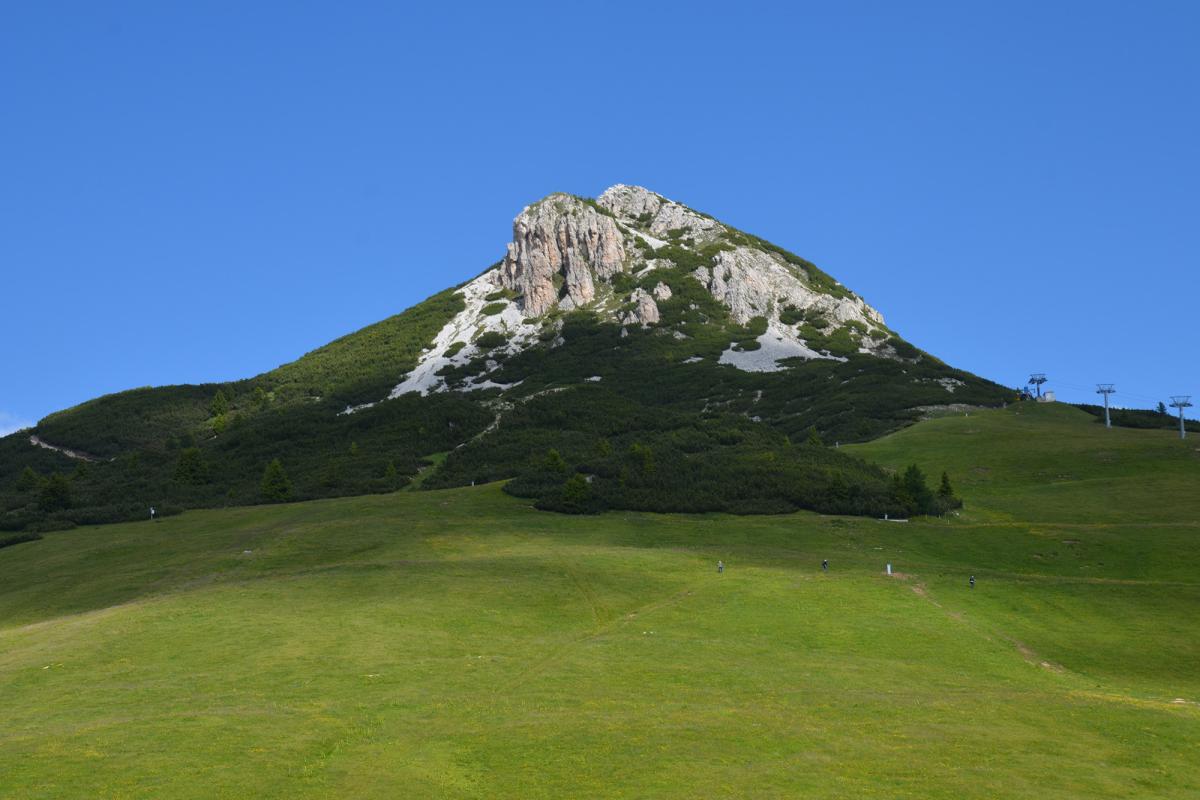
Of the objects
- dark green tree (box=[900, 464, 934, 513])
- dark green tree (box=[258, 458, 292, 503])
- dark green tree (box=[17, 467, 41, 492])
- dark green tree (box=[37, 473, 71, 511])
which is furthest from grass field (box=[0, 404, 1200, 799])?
dark green tree (box=[17, 467, 41, 492])

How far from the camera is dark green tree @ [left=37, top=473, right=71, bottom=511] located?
391 ft

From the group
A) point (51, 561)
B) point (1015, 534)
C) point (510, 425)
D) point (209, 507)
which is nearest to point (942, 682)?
point (1015, 534)

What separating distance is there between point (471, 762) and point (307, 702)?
32.6 feet

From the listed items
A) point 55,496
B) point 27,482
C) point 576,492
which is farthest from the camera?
point 27,482

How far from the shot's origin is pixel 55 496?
120 m

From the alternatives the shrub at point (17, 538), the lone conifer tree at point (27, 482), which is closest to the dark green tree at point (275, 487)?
the shrub at point (17, 538)

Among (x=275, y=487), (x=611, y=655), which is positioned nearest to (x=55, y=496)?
(x=275, y=487)

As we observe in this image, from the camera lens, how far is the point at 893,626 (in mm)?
55812

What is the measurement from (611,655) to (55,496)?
9792 cm

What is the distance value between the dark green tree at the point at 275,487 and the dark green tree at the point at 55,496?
74.6 feet

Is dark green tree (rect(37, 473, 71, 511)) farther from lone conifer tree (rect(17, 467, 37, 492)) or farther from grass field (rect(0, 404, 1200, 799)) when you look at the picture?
lone conifer tree (rect(17, 467, 37, 492))

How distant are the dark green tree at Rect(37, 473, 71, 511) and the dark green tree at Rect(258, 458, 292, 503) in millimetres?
22736

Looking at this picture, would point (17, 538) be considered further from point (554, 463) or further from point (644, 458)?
point (644, 458)

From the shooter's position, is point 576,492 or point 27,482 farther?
point 27,482
